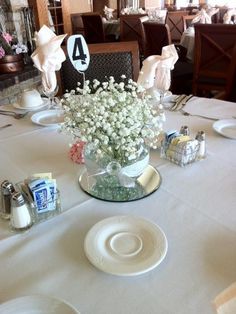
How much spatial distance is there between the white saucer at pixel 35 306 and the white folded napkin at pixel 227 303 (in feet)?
0.79

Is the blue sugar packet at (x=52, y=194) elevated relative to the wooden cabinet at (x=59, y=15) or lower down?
lower down

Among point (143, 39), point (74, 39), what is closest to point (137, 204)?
point (74, 39)

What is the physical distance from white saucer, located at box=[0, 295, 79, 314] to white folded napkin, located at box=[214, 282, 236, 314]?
0.79 ft

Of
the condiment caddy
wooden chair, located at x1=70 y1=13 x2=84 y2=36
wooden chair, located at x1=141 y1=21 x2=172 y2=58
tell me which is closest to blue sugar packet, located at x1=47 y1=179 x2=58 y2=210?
the condiment caddy

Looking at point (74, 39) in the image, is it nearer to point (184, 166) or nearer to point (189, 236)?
point (184, 166)

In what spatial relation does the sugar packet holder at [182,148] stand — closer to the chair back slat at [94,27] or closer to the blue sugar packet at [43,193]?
the blue sugar packet at [43,193]

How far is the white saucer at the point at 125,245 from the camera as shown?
614 mm

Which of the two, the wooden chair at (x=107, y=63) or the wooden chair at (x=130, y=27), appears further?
the wooden chair at (x=130, y=27)

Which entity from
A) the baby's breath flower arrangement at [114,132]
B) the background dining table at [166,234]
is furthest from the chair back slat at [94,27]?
the baby's breath flower arrangement at [114,132]

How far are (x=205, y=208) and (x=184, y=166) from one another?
0.22 m

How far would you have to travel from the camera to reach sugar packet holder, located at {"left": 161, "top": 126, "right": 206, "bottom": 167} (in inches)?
38.3

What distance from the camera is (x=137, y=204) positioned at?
824mm

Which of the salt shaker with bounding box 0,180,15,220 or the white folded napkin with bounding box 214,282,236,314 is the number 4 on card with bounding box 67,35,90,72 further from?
the white folded napkin with bounding box 214,282,236,314

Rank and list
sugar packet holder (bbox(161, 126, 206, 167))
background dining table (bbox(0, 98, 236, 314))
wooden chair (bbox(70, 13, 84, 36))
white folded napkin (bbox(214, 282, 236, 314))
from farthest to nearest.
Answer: wooden chair (bbox(70, 13, 84, 36)), sugar packet holder (bbox(161, 126, 206, 167)), background dining table (bbox(0, 98, 236, 314)), white folded napkin (bbox(214, 282, 236, 314))
